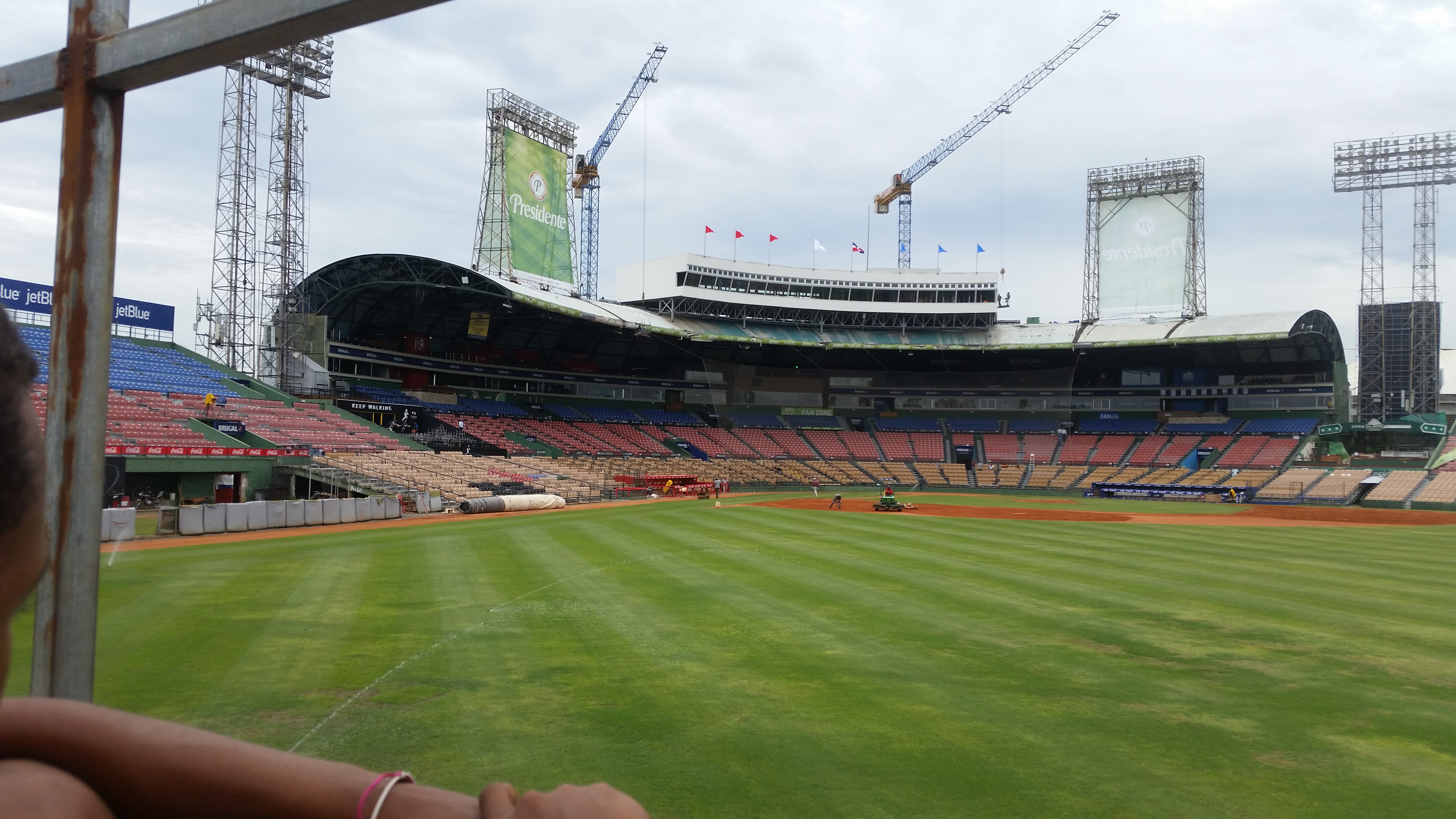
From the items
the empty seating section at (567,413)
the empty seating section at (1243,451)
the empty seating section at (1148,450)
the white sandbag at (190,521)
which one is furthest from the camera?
the empty seating section at (567,413)

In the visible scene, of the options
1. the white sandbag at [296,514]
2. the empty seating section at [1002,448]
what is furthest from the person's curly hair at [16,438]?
the empty seating section at [1002,448]

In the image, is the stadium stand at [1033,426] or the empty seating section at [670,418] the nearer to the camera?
the empty seating section at [670,418]

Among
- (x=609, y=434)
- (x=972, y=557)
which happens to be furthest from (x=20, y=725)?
(x=609, y=434)

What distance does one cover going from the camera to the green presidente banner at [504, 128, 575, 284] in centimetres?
6241

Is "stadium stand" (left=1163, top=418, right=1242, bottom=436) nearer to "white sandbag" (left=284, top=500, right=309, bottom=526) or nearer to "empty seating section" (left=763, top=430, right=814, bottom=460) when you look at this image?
"empty seating section" (left=763, top=430, right=814, bottom=460)

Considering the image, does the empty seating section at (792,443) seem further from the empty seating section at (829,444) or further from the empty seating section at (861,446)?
the empty seating section at (861,446)

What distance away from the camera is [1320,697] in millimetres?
8594

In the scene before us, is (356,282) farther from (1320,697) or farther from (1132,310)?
(1132,310)

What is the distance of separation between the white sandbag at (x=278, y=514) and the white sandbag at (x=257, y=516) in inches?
3.4

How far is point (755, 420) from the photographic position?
7625 centimetres

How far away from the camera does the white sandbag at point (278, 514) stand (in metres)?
26.5

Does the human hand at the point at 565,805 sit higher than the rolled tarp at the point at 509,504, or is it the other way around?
the human hand at the point at 565,805

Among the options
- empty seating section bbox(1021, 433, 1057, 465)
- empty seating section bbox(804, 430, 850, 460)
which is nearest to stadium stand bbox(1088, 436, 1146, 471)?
empty seating section bbox(1021, 433, 1057, 465)

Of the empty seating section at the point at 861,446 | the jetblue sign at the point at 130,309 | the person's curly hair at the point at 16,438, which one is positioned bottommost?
the empty seating section at the point at 861,446
